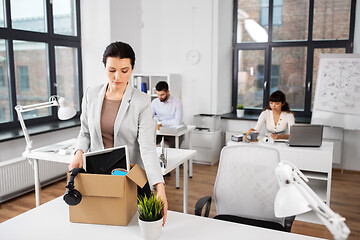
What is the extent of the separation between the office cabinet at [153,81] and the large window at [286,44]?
1.15 metres

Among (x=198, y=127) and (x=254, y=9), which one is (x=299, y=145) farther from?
(x=254, y=9)

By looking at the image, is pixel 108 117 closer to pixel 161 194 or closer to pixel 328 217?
pixel 161 194

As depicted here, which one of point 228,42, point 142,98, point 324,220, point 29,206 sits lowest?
point 29,206

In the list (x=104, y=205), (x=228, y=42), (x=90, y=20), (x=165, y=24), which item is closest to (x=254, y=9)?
(x=228, y=42)

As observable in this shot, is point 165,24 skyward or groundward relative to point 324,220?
skyward

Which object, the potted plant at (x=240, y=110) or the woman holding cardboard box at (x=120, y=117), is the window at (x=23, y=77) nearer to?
the woman holding cardboard box at (x=120, y=117)

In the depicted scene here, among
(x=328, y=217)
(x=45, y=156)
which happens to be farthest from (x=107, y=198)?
(x=45, y=156)

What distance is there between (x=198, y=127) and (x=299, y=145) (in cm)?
225

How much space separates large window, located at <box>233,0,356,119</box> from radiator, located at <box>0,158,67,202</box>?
3.54 meters

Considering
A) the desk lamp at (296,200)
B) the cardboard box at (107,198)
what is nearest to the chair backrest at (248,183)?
the cardboard box at (107,198)

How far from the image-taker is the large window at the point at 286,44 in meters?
5.45

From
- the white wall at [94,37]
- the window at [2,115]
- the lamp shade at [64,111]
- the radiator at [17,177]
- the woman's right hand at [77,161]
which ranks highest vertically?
the white wall at [94,37]

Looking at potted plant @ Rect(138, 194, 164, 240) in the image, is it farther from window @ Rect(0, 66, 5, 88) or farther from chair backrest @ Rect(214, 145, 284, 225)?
window @ Rect(0, 66, 5, 88)

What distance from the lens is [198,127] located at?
5.57 m
